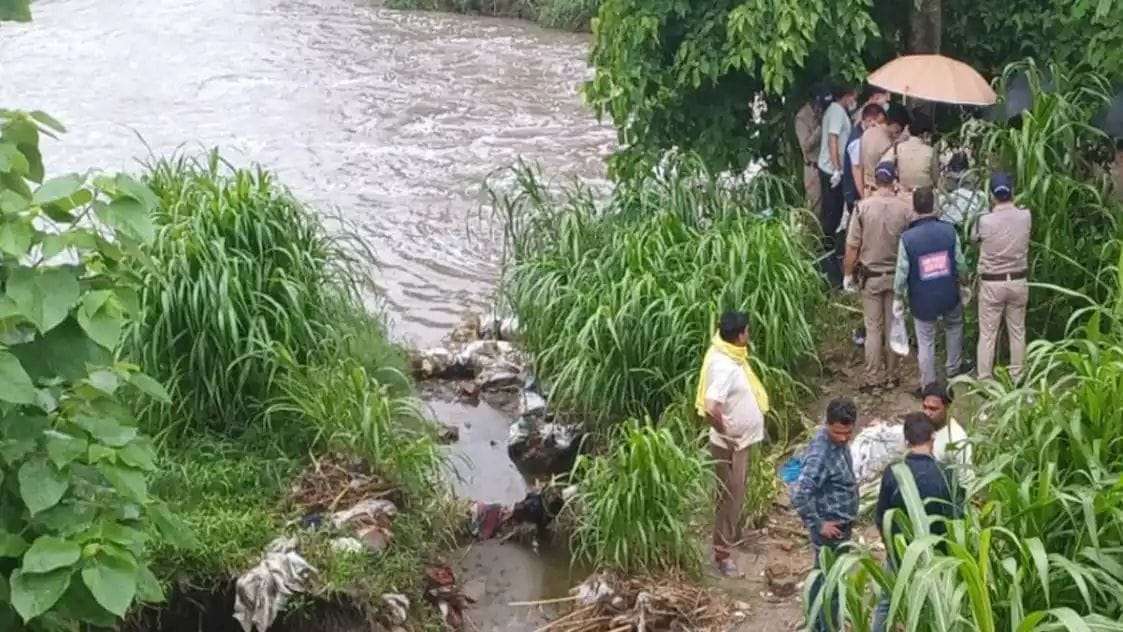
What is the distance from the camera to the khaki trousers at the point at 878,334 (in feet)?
26.1

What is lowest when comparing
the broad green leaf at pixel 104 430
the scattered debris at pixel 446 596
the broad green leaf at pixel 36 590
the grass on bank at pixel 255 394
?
the scattered debris at pixel 446 596

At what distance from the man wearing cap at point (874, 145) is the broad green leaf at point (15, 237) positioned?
5.85 meters

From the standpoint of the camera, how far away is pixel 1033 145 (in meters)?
7.70

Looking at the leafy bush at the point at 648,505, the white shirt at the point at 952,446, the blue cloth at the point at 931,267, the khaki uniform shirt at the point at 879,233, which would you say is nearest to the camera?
the white shirt at the point at 952,446

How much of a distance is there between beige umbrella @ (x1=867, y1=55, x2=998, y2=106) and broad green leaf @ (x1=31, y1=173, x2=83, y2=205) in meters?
5.94

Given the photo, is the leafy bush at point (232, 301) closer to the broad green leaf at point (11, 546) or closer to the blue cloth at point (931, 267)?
the broad green leaf at point (11, 546)

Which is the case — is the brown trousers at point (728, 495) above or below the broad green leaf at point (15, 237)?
below

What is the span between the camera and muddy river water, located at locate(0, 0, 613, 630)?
11727mm

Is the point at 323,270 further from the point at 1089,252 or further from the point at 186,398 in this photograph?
the point at 1089,252

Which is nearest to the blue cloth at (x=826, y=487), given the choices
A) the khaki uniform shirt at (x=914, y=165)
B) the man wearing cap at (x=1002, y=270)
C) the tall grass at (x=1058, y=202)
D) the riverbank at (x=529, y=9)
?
the man wearing cap at (x=1002, y=270)

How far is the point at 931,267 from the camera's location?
731 cm

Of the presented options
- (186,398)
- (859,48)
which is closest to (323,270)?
(186,398)

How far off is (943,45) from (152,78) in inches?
577

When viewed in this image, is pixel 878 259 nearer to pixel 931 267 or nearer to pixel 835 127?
pixel 931 267
